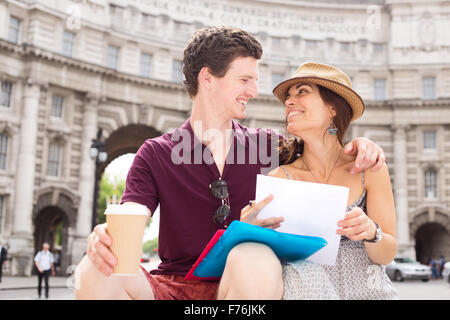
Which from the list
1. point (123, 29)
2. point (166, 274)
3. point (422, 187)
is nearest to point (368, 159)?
point (166, 274)

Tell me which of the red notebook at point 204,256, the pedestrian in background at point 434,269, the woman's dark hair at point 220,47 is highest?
the woman's dark hair at point 220,47

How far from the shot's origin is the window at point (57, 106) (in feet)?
91.4

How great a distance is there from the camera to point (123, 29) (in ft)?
100

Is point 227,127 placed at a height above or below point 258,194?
above

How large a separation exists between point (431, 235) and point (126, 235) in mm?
35719

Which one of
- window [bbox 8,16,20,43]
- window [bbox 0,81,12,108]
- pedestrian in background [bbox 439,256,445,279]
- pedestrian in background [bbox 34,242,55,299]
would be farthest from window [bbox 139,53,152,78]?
pedestrian in background [bbox 439,256,445,279]

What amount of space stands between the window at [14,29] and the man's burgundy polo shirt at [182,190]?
25496 millimetres

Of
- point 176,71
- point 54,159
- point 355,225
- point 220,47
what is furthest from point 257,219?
point 176,71

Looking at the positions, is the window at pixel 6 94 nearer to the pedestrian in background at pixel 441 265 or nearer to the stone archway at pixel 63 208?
the stone archway at pixel 63 208

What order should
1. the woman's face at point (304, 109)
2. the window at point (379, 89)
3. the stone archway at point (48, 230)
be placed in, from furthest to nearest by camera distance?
the window at point (379, 89) → the stone archway at point (48, 230) → the woman's face at point (304, 109)

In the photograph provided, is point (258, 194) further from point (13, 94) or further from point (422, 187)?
point (422, 187)

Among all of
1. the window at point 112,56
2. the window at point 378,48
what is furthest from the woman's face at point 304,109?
the window at point 378,48

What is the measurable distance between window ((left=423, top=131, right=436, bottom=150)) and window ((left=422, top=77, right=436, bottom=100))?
2239mm
